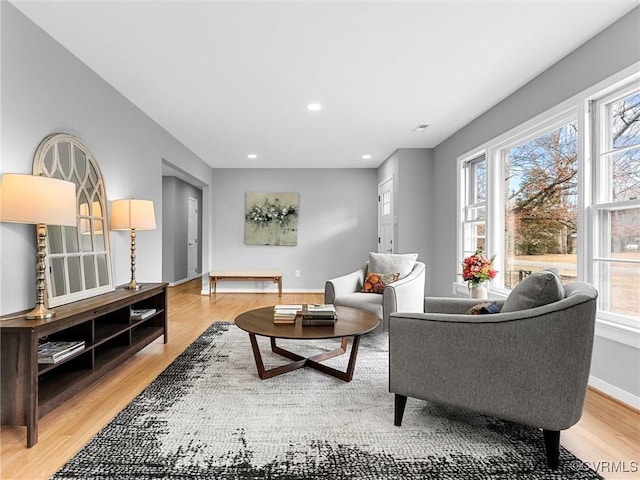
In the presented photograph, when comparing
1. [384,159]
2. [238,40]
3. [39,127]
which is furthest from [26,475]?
[384,159]

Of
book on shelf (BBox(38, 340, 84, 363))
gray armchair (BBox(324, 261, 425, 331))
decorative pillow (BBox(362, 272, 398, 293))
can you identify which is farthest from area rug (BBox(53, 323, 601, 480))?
decorative pillow (BBox(362, 272, 398, 293))

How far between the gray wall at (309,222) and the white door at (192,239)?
1976mm

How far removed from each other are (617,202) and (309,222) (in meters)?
5.05

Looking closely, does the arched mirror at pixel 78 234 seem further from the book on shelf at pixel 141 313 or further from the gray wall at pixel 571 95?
the gray wall at pixel 571 95

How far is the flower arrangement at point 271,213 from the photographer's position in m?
6.93

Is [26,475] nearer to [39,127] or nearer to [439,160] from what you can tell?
[39,127]

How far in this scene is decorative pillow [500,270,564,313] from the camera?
5.57 feet

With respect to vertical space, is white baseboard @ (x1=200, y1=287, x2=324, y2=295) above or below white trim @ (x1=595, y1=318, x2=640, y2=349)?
below

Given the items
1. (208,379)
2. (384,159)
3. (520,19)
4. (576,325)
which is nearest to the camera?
(576,325)

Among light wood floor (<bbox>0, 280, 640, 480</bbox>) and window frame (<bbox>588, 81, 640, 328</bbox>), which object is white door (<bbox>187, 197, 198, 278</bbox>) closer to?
light wood floor (<bbox>0, 280, 640, 480</bbox>)

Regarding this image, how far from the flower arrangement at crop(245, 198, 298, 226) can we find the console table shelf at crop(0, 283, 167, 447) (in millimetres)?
3630

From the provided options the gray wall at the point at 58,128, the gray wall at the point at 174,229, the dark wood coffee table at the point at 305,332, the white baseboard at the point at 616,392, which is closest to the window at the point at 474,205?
the white baseboard at the point at 616,392

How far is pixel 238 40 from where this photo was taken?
249 cm

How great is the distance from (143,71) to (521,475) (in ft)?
11.5
